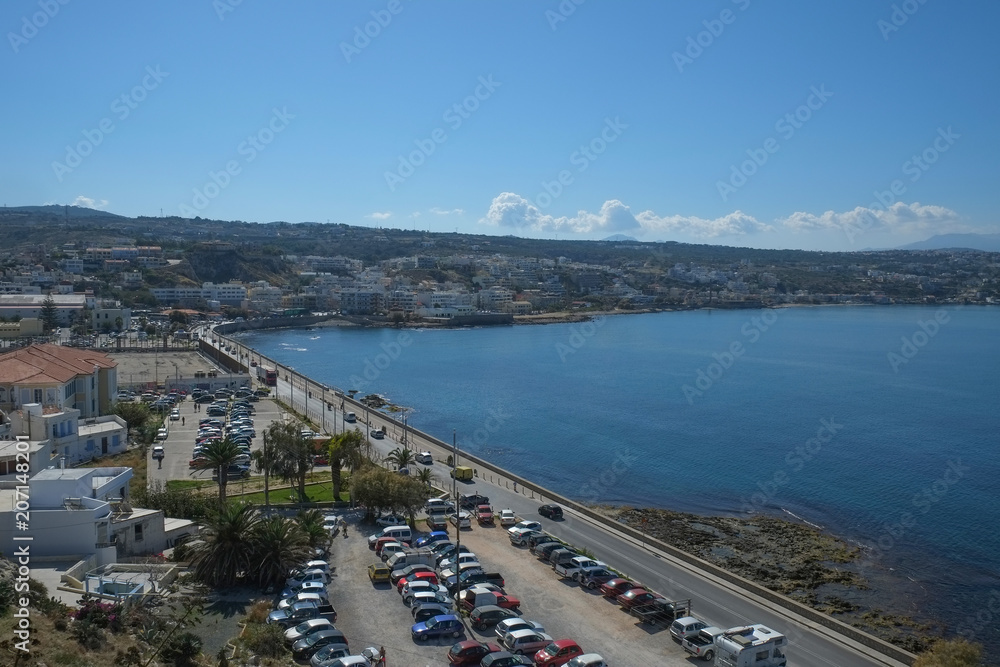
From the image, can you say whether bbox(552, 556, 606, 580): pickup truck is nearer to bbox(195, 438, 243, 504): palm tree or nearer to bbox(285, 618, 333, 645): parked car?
bbox(285, 618, 333, 645): parked car

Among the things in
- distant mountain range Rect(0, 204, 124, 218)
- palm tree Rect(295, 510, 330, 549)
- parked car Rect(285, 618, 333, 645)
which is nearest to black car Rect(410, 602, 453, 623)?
parked car Rect(285, 618, 333, 645)

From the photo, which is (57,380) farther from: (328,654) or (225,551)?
(328,654)

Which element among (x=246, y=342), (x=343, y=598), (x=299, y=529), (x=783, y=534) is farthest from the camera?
(x=246, y=342)

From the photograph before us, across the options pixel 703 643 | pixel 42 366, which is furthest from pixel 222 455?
pixel 703 643

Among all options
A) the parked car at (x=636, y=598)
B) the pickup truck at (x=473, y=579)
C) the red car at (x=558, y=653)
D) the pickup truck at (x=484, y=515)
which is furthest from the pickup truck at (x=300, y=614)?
the pickup truck at (x=484, y=515)

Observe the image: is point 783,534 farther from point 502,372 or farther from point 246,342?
point 246,342

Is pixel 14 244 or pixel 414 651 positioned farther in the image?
pixel 14 244

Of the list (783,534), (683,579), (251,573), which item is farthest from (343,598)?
(783,534)
